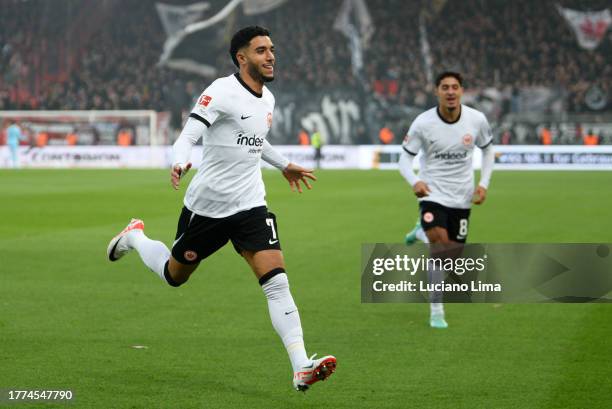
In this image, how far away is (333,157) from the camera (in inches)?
1811

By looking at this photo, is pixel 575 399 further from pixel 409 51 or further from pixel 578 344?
pixel 409 51

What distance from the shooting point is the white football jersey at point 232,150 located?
6773 mm

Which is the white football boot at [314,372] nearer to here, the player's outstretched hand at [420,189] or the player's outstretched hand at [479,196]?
the player's outstretched hand at [420,189]

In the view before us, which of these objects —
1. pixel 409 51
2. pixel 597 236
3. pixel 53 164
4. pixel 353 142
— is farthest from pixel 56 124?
pixel 597 236

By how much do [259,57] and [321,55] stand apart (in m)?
44.7

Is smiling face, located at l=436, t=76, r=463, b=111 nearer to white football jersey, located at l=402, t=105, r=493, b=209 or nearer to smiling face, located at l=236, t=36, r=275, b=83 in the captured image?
white football jersey, located at l=402, t=105, r=493, b=209

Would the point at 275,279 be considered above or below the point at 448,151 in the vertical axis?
below

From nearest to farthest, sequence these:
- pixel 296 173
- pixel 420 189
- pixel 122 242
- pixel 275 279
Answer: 1. pixel 275 279
2. pixel 296 173
3. pixel 122 242
4. pixel 420 189

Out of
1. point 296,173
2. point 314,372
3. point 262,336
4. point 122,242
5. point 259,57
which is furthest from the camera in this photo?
point 122,242

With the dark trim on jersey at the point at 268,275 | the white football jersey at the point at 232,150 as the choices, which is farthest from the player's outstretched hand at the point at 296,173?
the dark trim on jersey at the point at 268,275

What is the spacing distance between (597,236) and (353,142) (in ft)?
105

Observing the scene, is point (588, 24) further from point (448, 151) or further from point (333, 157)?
point (448, 151)

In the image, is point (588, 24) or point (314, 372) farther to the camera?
point (588, 24)

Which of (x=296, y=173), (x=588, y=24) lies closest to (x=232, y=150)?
(x=296, y=173)
